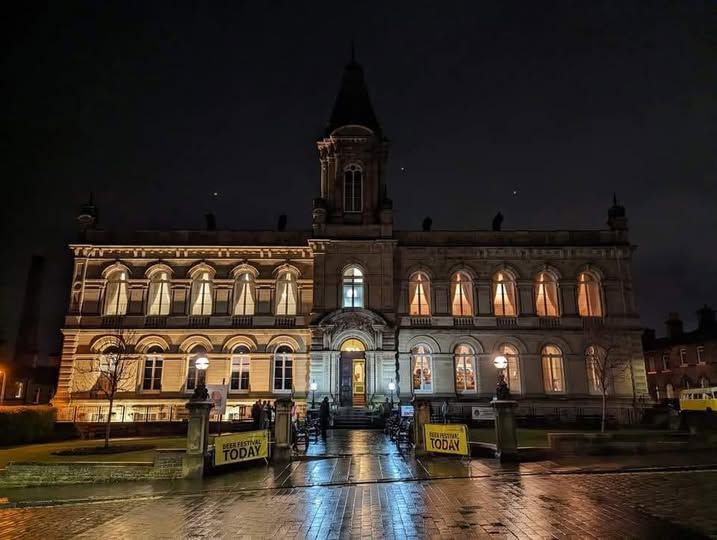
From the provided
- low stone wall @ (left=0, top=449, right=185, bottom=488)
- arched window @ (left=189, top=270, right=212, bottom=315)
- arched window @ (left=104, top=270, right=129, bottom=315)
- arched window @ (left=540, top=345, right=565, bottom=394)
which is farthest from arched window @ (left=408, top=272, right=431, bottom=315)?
low stone wall @ (left=0, top=449, right=185, bottom=488)

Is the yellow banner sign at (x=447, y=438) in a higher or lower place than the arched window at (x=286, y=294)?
lower

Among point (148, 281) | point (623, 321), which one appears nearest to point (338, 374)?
point (148, 281)

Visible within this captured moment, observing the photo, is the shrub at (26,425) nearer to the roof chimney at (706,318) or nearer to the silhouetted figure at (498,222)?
the silhouetted figure at (498,222)

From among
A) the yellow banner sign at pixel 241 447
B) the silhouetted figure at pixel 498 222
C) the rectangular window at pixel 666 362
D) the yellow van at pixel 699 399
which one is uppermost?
the silhouetted figure at pixel 498 222

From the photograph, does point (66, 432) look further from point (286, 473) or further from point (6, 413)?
point (286, 473)

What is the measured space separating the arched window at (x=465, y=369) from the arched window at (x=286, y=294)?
1105 centimetres

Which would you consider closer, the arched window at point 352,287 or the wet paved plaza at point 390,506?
the wet paved plaza at point 390,506

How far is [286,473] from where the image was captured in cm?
1614

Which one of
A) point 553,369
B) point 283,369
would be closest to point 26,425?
point 283,369

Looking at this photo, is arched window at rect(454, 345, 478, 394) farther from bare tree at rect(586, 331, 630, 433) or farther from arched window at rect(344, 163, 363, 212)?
arched window at rect(344, 163, 363, 212)

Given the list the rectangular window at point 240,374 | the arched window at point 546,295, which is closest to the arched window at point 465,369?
the arched window at point 546,295

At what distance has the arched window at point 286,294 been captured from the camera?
35781 mm

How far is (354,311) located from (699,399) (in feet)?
83.4

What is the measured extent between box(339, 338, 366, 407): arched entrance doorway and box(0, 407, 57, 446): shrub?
51.4 feet
